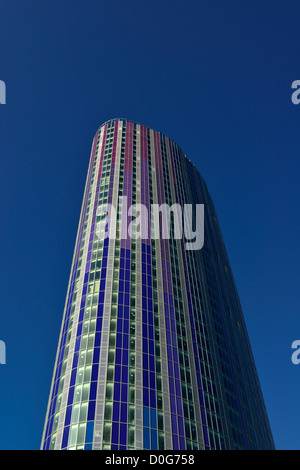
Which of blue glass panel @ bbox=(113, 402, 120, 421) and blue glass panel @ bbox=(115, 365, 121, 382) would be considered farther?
blue glass panel @ bbox=(115, 365, 121, 382)

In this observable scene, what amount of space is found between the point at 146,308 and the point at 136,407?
77.4 ft

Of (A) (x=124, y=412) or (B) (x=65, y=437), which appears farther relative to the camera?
(A) (x=124, y=412)

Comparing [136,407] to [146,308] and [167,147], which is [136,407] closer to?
[146,308]

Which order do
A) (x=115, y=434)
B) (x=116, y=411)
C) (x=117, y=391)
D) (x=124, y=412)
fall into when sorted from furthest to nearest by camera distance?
(x=117, y=391) → (x=124, y=412) → (x=116, y=411) → (x=115, y=434)

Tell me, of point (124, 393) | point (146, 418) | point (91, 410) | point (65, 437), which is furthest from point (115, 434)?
point (65, 437)

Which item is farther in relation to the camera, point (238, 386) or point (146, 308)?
point (238, 386)

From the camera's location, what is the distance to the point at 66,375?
80.2 metres

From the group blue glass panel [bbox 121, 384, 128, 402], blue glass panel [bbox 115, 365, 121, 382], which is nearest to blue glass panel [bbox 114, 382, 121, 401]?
blue glass panel [bbox 121, 384, 128, 402]

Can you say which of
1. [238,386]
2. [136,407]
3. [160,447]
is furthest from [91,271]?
[238,386]

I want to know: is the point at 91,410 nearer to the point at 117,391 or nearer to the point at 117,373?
the point at 117,391

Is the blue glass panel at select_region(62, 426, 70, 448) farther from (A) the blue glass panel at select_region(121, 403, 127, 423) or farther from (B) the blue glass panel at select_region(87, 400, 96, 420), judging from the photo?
(A) the blue glass panel at select_region(121, 403, 127, 423)

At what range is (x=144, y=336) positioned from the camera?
286 feet

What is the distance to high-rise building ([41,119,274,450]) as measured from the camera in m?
73.5
